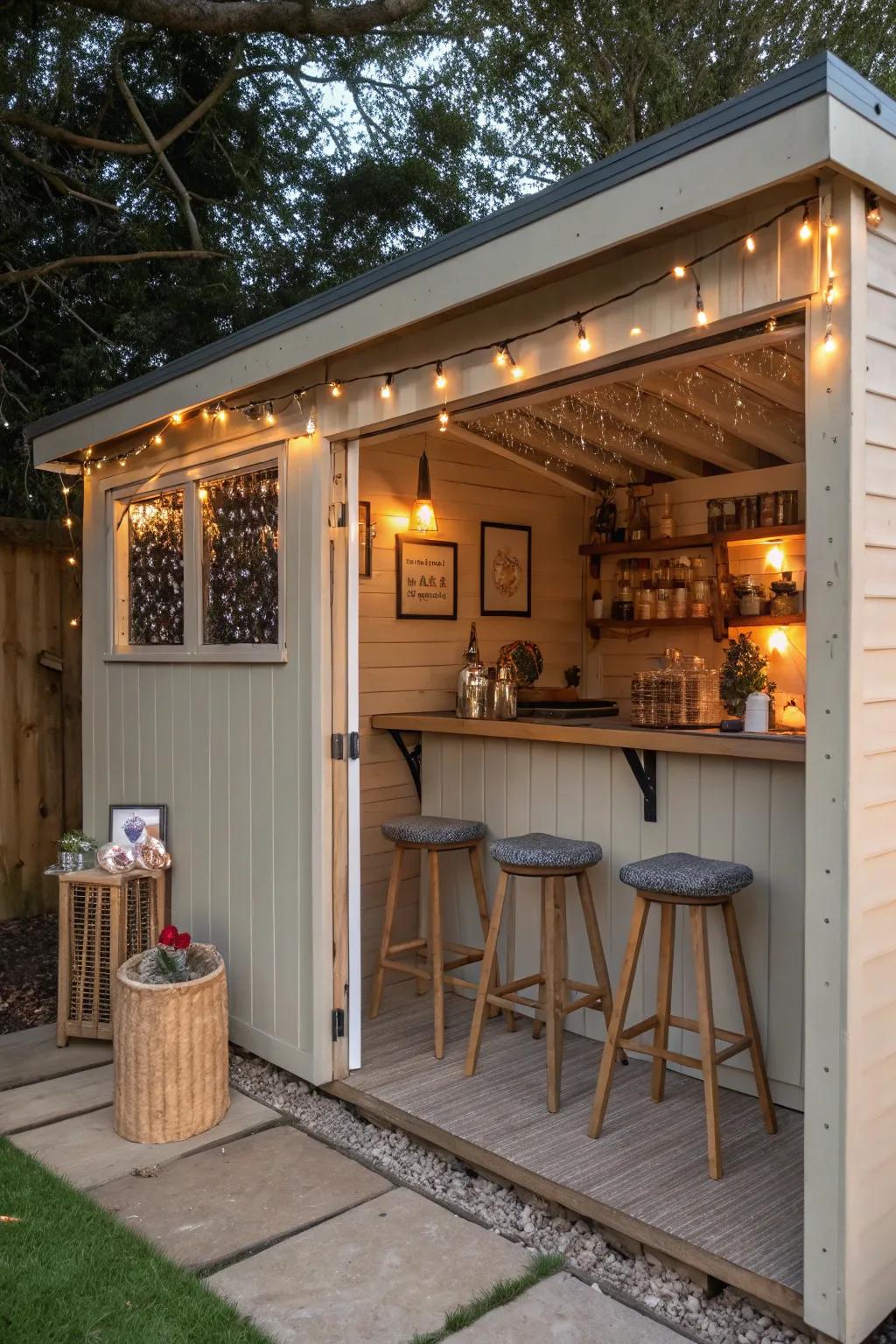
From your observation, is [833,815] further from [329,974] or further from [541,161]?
[541,161]

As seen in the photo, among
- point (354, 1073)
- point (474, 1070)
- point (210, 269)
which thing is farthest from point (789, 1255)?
point (210, 269)

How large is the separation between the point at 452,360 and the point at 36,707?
10.7 feet

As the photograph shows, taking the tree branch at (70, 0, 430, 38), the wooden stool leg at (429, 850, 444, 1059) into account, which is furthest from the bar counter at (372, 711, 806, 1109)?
the tree branch at (70, 0, 430, 38)

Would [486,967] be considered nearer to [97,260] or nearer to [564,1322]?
[564,1322]

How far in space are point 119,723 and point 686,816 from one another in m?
2.37

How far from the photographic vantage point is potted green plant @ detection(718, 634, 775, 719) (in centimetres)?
384

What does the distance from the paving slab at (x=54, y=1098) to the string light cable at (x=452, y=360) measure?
2.23 m

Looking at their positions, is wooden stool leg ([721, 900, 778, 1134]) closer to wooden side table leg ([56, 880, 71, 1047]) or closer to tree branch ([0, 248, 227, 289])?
wooden side table leg ([56, 880, 71, 1047])

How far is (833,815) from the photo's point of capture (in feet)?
6.61

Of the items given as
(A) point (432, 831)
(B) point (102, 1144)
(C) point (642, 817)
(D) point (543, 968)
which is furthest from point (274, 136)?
(B) point (102, 1144)

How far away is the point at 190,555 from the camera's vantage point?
154 inches

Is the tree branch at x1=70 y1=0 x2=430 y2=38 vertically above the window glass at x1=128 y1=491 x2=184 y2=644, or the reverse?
the tree branch at x1=70 y1=0 x2=430 y2=38

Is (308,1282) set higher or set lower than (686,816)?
lower

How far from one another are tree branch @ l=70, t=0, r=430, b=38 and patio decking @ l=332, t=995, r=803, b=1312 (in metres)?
4.33
